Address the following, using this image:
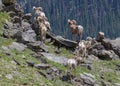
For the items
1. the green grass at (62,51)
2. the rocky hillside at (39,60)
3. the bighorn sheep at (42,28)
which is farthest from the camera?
the bighorn sheep at (42,28)

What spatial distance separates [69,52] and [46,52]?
545cm

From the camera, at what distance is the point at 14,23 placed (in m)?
40.9

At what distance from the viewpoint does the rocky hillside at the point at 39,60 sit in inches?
1097

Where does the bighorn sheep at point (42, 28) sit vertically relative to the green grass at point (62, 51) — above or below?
above

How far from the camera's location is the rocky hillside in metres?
27.9

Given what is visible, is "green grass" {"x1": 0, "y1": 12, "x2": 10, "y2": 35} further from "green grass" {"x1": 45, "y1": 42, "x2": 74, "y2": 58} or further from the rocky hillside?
"green grass" {"x1": 45, "y1": 42, "x2": 74, "y2": 58}

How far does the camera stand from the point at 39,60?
3244 centimetres

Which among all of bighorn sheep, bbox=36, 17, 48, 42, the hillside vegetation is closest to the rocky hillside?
the hillside vegetation

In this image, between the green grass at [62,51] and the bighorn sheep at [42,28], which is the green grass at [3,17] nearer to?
the bighorn sheep at [42,28]

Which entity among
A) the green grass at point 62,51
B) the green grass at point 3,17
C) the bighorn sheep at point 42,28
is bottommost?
the green grass at point 62,51

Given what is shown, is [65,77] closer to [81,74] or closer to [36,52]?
[81,74]

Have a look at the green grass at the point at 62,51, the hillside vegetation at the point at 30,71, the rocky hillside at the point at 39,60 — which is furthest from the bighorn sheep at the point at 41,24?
the hillside vegetation at the point at 30,71

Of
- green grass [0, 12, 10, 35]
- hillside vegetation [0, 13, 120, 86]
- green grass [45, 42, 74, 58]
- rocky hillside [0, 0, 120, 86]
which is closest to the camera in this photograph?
hillside vegetation [0, 13, 120, 86]

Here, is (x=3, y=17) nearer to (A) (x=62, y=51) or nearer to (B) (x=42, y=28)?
(B) (x=42, y=28)
